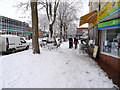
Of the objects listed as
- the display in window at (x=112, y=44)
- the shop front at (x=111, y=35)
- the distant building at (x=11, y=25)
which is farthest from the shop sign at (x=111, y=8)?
the distant building at (x=11, y=25)

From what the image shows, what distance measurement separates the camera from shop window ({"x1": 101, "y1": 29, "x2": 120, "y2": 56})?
206 inches

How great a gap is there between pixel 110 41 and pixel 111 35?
1.24 ft

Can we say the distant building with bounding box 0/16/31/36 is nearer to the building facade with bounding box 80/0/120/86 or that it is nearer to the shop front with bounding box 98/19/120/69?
the building facade with bounding box 80/0/120/86

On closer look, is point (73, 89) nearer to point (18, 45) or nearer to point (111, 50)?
point (111, 50)

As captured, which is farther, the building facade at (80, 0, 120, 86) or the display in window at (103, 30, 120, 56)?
the display in window at (103, 30, 120, 56)

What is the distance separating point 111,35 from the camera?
5.86m

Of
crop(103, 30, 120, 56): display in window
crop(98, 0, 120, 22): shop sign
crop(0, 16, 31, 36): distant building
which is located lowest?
crop(103, 30, 120, 56): display in window

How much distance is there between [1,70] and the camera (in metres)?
4.41

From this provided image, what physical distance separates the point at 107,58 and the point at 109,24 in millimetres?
2111

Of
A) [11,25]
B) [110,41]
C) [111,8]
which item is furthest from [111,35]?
[11,25]

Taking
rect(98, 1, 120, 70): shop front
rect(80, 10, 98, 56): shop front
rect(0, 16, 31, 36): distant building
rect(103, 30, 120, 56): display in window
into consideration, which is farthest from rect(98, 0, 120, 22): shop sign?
Result: rect(0, 16, 31, 36): distant building

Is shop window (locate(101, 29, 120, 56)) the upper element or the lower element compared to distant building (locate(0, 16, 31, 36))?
lower

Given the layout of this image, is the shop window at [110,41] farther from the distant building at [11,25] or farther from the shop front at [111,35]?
the distant building at [11,25]

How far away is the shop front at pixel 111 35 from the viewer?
179 inches
